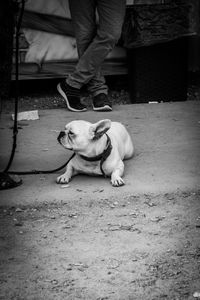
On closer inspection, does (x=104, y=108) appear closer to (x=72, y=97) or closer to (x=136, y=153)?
(x=72, y=97)

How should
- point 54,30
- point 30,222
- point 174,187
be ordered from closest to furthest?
point 30,222, point 174,187, point 54,30

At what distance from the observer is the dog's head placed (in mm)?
4746

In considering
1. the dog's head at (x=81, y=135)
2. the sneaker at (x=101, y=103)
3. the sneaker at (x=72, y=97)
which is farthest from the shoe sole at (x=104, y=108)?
the dog's head at (x=81, y=135)

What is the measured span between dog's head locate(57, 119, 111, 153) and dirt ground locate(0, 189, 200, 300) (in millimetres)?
363

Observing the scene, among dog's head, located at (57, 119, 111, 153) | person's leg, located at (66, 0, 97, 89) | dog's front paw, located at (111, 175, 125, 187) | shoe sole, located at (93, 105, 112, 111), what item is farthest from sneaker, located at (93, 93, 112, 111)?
dog's front paw, located at (111, 175, 125, 187)

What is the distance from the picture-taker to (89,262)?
3.59m

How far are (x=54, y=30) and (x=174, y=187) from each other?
11.2 ft

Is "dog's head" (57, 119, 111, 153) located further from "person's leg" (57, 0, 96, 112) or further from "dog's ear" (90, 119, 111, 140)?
"person's leg" (57, 0, 96, 112)

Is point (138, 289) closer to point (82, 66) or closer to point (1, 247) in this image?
point (1, 247)

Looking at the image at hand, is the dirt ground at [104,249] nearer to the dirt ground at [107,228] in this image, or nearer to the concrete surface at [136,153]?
the dirt ground at [107,228]

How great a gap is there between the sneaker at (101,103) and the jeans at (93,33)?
43 mm

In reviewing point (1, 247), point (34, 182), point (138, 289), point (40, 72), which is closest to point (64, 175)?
point (34, 182)

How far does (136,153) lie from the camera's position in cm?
548

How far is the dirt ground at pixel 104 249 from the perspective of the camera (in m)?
3.30
